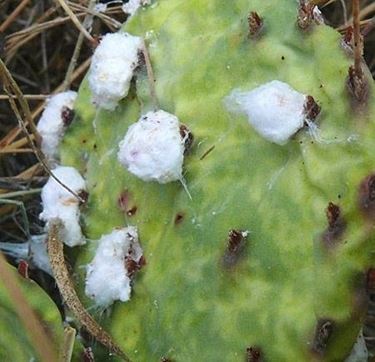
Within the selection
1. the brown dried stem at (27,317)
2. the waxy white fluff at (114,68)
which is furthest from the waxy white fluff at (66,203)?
the brown dried stem at (27,317)

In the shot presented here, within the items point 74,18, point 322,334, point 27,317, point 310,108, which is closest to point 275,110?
point 310,108

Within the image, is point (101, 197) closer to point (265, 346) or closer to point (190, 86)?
point (190, 86)

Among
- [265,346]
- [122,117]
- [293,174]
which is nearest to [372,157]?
[293,174]

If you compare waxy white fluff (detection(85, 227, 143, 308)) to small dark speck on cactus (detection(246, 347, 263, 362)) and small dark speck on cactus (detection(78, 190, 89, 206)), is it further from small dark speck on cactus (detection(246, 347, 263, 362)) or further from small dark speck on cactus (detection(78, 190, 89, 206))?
small dark speck on cactus (detection(246, 347, 263, 362))

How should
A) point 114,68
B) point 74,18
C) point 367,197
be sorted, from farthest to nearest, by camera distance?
1. point 74,18
2. point 114,68
3. point 367,197

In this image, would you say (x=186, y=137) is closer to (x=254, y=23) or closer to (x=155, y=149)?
(x=155, y=149)

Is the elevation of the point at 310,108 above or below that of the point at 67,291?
above

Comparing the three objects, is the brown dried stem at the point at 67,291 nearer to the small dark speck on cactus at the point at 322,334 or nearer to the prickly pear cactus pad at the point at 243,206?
the prickly pear cactus pad at the point at 243,206

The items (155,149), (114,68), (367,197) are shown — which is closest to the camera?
(367,197)
